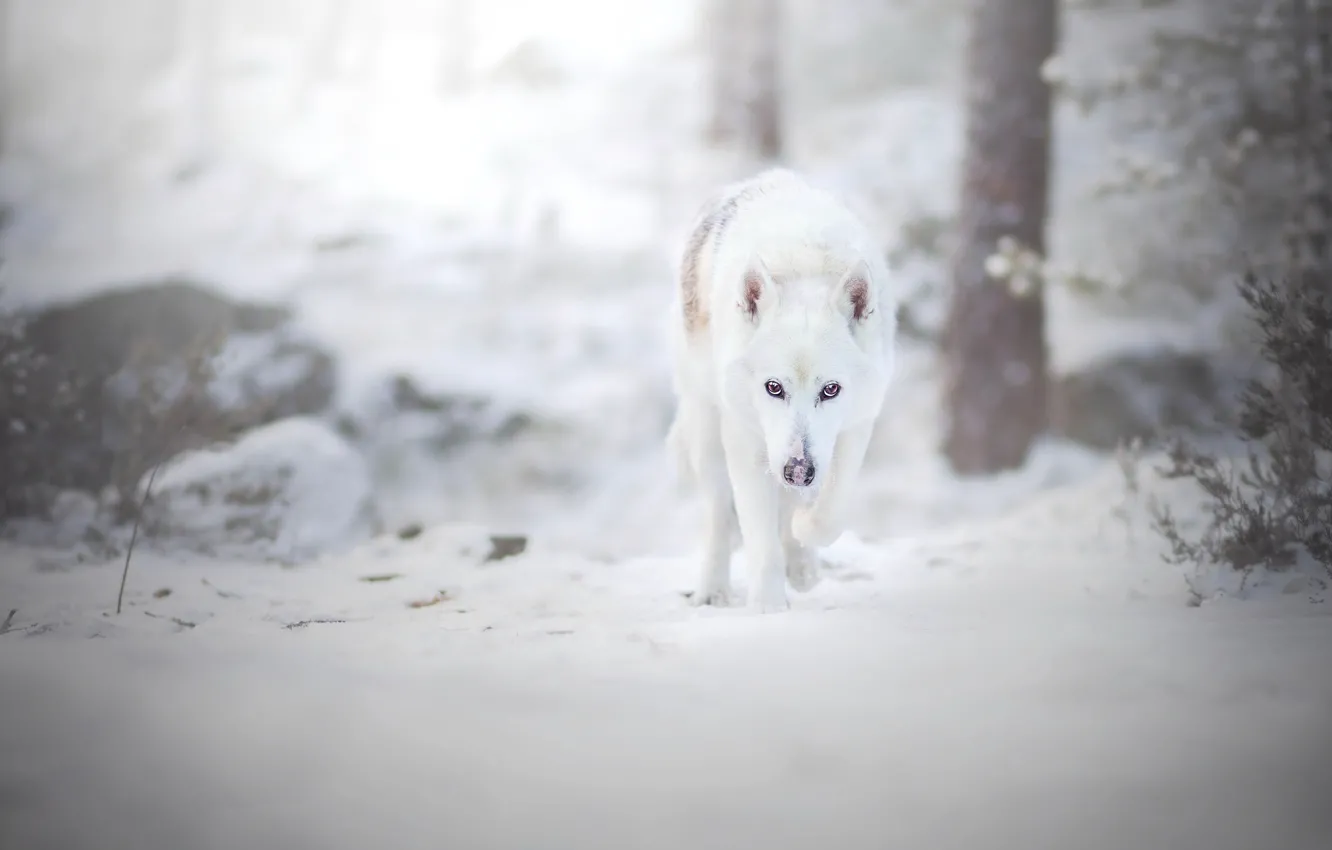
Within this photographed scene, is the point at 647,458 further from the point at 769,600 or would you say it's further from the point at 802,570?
the point at 769,600

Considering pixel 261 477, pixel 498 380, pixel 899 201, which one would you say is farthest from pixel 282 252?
pixel 899 201

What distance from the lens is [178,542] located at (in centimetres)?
503

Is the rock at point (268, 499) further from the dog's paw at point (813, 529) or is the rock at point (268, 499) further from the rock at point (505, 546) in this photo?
the dog's paw at point (813, 529)

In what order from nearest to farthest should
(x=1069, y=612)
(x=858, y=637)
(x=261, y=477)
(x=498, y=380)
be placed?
(x=858, y=637)
(x=1069, y=612)
(x=261, y=477)
(x=498, y=380)

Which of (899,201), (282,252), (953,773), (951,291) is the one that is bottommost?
(953,773)

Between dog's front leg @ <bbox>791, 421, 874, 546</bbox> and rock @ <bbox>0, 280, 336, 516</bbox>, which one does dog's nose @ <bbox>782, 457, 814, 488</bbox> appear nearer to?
dog's front leg @ <bbox>791, 421, 874, 546</bbox>

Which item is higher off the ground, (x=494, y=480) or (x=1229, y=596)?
(x=494, y=480)

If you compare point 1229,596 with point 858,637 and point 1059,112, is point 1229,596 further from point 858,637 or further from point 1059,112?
point 1059,112

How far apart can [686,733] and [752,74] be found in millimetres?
10036

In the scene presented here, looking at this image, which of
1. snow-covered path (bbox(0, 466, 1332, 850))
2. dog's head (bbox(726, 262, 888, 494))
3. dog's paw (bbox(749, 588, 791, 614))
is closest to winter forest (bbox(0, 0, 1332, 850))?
snow-covered path (bbox(0, 466, 1332, 850))

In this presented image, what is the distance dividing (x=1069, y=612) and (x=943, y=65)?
12577mm

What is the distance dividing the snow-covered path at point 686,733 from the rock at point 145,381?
8.53 feet

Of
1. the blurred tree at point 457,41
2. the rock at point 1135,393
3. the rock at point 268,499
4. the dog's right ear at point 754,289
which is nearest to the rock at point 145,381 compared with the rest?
the rock at point 268,499

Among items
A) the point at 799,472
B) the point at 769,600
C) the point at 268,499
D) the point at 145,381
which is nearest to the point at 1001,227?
the point at 769,600
